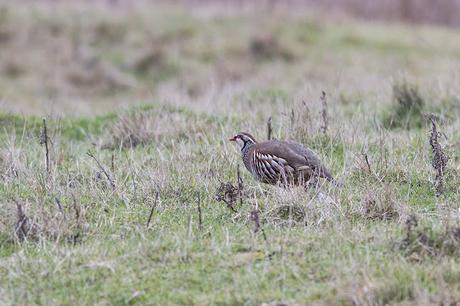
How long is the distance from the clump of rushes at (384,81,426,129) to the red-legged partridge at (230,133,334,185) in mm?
2889

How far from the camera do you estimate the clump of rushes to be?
30.6 feet

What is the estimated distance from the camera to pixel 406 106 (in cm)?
968

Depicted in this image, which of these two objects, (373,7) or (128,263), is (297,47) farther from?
(128,263)

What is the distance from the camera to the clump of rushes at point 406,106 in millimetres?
9336

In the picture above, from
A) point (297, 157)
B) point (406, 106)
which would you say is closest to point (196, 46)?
point (406, 106)

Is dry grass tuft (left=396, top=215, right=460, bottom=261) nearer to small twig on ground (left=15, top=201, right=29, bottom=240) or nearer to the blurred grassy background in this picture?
small twig on ground (left=15, top=201, right=29, bottom=240)

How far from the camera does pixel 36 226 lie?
18.4ft

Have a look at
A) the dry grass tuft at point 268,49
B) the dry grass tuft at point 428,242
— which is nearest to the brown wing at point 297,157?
the dry grass tuft at point 428,242

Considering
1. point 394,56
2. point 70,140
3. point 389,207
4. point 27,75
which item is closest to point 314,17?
point 394,56

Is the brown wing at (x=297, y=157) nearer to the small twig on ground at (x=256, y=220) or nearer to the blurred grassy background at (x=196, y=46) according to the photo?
the small twig on ground at (x=256, y=220)

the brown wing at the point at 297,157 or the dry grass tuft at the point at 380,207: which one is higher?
the brown wing at the point at 297,157

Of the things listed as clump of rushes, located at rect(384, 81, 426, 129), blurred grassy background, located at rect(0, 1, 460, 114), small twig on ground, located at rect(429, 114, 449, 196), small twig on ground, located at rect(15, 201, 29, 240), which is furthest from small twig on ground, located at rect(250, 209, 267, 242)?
blurred grassy background, located at rect(0, 1, 460, 114)

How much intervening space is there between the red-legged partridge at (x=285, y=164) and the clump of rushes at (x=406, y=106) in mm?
2889

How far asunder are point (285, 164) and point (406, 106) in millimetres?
3616
